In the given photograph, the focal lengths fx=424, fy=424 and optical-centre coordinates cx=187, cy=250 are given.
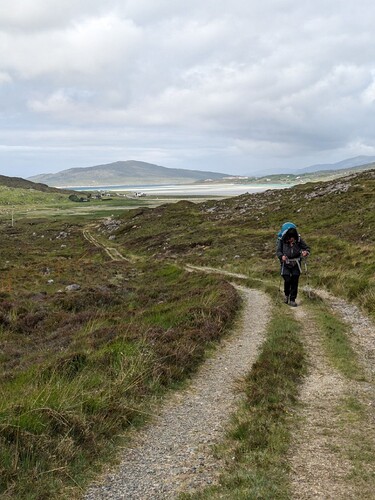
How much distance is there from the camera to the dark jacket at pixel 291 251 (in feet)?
57.7

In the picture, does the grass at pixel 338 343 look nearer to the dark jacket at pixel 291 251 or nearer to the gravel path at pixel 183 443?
the dark jacket at pixel 291 251

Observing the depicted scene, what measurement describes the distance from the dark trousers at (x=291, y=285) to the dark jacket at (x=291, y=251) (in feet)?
0.90

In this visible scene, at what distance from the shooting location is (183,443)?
24.4 feet

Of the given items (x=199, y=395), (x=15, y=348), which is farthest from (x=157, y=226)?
(x=199, y=395)

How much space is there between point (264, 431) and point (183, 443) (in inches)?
56.1

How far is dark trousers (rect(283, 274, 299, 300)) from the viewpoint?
1812cm

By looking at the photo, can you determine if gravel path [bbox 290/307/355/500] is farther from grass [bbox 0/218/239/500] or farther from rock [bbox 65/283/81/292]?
rock [bbox 65/283/81/292]

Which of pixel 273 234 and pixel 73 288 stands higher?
pixel 273 234

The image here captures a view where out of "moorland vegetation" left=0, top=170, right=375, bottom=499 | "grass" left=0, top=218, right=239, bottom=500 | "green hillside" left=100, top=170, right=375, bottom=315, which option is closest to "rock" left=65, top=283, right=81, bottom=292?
"moorland vegetation" left=0, top=170, right=375, bottom=499

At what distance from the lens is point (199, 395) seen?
31.7ft

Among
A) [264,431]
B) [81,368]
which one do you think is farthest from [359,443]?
[81,368]

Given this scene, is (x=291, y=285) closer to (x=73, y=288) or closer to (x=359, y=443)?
(x=359, y=443)

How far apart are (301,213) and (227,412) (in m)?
55.4

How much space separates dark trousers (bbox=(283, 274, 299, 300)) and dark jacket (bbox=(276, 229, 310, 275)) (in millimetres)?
273
